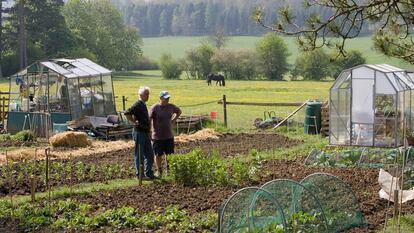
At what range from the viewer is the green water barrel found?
951 inches

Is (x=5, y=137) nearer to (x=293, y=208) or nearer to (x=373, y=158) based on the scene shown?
(x=373, y=158)

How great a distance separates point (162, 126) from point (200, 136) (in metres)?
8.76

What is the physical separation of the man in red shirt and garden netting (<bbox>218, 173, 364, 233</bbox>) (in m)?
4.72

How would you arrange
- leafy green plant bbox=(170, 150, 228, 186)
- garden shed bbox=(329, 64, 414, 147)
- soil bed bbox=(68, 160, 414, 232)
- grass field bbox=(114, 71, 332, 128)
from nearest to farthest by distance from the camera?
soil bed bbox=(68, 160, 414, 232)
leafy green plant bbox=(170, 150, 228, 186)
garden shed bbox=(329, 64, 414, 147)
grass field bbox=(114, 71, 332, 128)

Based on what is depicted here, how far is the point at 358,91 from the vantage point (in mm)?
20719

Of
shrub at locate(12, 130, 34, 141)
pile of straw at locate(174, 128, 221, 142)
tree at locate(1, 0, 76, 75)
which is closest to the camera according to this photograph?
pile of straw at locate(174, 128, 221, 142)

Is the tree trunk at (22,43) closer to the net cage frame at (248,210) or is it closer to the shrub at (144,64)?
the shrub at (144,64)

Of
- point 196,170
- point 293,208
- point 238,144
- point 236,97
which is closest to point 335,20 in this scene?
point 293,208

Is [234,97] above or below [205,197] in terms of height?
below

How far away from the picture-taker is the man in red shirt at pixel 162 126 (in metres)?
14.4

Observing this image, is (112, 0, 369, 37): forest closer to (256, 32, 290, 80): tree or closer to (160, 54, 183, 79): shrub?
(160, 54, 183, 79): shrub

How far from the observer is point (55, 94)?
26125 mm

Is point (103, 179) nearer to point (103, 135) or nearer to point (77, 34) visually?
point (103, 135)

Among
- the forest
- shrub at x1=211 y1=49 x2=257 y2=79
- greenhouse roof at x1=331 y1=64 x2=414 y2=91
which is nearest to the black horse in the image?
shrub at x1=211 y1=49 x2=257 y2=79
